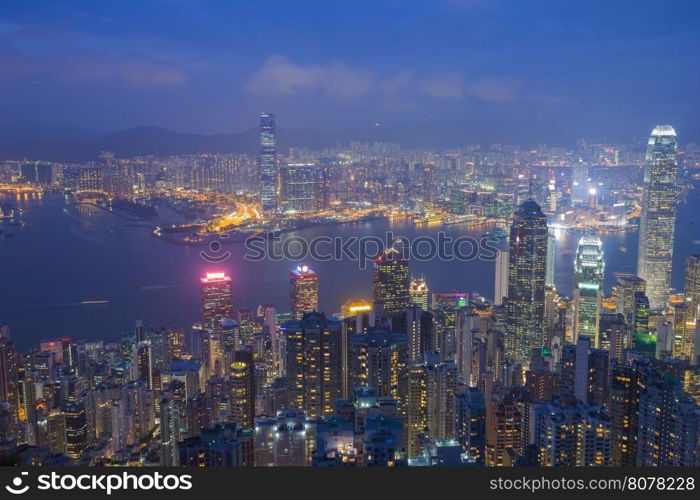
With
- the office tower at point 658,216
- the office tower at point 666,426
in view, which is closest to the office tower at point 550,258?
the office tower at point 658,216

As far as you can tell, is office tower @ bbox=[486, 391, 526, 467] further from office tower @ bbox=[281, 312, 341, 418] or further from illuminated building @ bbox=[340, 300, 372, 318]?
illuminated building @ bbox=[340, 300, 372, 318]

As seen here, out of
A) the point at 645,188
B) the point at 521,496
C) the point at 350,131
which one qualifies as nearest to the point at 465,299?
the point at 350,131

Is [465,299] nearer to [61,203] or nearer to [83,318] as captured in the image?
[83,318]

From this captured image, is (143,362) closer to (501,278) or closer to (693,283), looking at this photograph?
(501,278)

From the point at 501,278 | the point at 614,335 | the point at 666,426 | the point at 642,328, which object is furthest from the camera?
the point at 501,278

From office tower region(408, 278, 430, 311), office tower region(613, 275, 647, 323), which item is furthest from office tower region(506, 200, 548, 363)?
office tower region(408, 278, 430, 311)

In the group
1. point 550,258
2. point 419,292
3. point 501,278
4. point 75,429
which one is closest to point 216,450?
point 75,429
